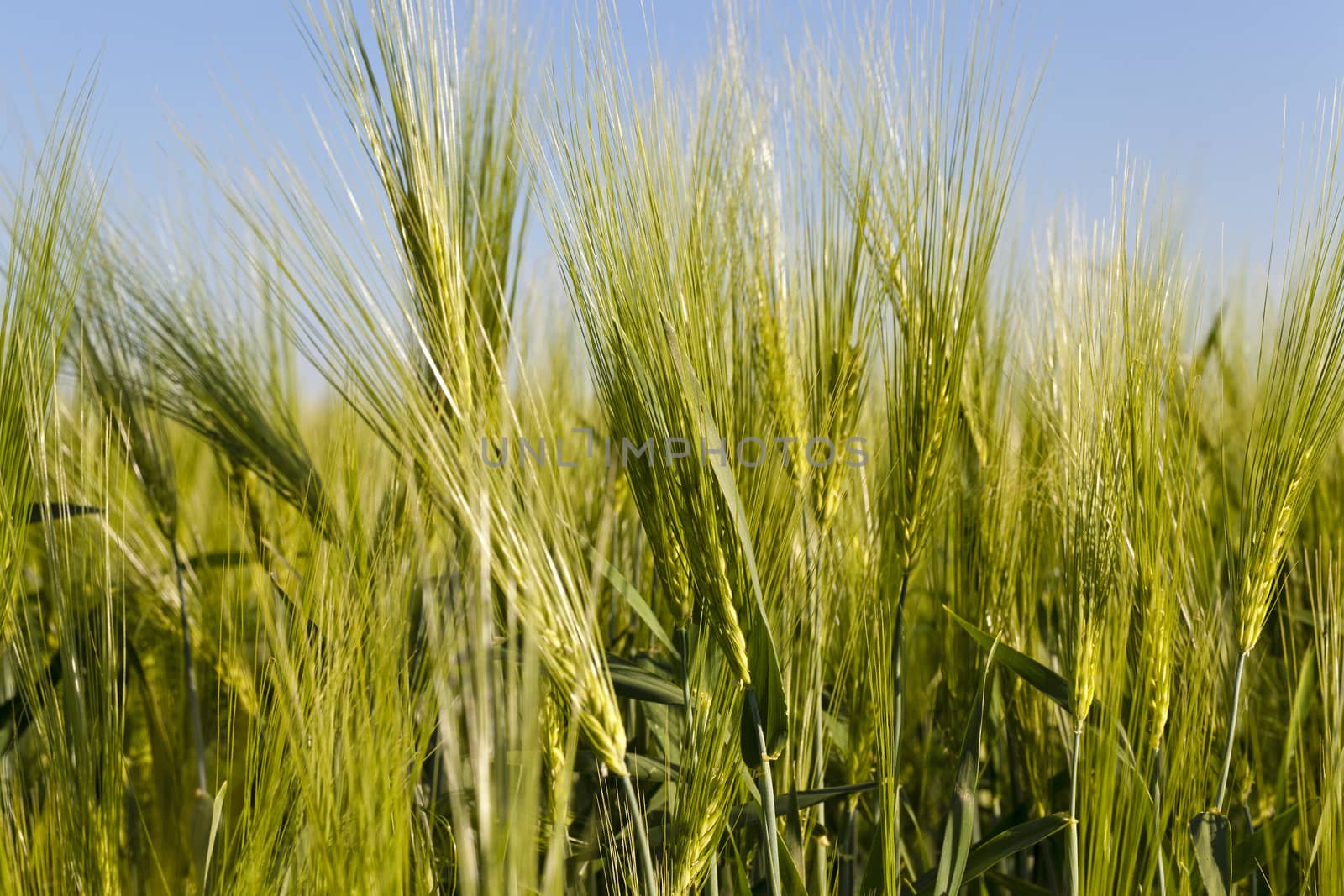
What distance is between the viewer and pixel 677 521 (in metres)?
0.59

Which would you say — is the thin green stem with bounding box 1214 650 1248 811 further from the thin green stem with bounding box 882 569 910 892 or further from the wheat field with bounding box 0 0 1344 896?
the thin green stem with bounding box 882 569 910 892

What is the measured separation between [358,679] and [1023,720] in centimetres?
73

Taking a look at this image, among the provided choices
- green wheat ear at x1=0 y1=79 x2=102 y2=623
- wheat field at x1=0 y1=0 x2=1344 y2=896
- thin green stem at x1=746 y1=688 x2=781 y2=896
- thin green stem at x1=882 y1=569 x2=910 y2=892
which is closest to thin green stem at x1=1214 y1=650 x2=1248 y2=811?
wheat field at x1=0 y1=0 x2=1344 y2=896

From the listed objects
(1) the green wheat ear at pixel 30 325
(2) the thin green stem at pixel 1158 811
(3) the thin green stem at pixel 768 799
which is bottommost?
(2) the thin green stem at pixel 1158 811

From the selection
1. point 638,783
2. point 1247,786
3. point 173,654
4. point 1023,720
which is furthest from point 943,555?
point 173,654

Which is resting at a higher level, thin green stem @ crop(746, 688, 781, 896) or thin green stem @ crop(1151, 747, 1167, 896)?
thin green stem @ crop(746, 688, 781, 896)

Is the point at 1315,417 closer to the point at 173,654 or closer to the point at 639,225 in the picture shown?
the point at 639,225

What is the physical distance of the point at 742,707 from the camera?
646mm

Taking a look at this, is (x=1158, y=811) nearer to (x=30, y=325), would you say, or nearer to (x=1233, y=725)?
Result: (x=1233, y=725)

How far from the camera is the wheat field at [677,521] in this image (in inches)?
22.0

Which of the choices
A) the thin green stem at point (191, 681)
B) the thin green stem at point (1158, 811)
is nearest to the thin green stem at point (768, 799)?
the thin green stem at point (1158, 811)

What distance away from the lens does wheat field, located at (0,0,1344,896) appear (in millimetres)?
559

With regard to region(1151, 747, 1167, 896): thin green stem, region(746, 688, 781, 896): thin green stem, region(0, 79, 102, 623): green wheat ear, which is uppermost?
region(0, 79, 102, 623): green wheat ear

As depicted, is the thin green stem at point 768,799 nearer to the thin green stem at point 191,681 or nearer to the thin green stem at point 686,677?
the thin green stem at point 686,677
